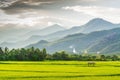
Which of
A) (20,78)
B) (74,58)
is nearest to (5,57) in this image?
(74,58)

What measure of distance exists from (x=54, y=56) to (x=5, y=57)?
19491 mm

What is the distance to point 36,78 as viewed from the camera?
1660 inches

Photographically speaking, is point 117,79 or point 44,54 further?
point 44,54

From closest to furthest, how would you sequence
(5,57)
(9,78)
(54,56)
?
1. (9,78)
2. (5,57)
3. (54,56)

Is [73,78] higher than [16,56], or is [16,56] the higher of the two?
[16,56]

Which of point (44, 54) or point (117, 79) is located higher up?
point (44, 54)

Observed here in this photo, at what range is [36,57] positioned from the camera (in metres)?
128

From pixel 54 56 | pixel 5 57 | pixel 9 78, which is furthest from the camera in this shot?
pixel 54 56

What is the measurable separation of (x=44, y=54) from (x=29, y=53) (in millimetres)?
5887

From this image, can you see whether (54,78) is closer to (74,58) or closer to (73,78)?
(73,78)

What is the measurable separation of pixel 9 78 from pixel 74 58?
95.3 meters

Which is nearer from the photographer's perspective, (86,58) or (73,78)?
(73,78)

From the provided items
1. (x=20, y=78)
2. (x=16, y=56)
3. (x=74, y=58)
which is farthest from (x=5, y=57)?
(x=20, y=78)

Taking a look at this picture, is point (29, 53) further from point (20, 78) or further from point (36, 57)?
point (20, 78)
